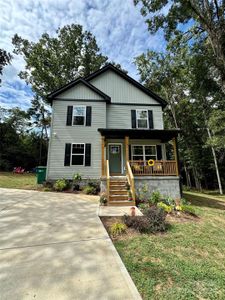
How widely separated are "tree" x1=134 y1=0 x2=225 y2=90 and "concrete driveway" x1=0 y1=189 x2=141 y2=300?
9.43 m

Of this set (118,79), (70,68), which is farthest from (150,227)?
(70,68)

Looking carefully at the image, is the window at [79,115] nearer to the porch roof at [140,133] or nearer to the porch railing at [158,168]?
the porch roof at [140,133]

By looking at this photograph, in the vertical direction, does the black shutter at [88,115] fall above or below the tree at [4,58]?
below

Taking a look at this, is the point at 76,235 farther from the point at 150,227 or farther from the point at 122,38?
the point at 122,38

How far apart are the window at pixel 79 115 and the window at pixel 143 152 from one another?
13.5 ft

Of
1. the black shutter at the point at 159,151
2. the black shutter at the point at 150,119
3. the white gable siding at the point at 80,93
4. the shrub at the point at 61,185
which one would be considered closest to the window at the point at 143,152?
the black shutter at the point at 159,151

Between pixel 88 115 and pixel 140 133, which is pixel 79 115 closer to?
pixel 88 115

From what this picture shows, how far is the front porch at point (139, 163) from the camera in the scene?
8.93 m

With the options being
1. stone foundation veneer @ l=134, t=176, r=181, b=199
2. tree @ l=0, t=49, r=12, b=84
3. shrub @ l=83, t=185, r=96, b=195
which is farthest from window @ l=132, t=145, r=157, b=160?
tree @ l=0, t=49, r=12, b=84

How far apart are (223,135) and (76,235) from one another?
1548 cm

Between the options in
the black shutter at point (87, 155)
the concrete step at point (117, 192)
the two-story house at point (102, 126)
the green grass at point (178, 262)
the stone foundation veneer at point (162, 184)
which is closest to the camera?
the green grass at point (178, 262)

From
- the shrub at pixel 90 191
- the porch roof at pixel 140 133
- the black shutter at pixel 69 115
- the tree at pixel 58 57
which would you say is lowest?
the shrub at pixel 90 191

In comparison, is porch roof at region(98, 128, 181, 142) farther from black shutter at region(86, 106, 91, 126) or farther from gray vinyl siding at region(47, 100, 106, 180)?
black shutter at region(86, 106, 91, 126)

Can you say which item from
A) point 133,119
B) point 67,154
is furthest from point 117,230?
point 133,119
